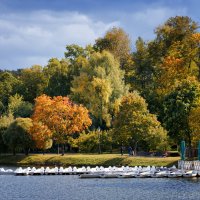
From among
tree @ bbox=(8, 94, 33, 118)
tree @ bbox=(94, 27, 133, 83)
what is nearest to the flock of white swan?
tree @ bbox=(8, 94, 33, 118)

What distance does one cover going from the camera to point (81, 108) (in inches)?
3999

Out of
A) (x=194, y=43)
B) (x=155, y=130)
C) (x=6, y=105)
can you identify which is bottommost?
(x=155, y=130)

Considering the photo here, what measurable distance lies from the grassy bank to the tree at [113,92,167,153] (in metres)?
3.60

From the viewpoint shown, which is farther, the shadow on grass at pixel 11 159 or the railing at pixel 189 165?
the shadow on grass at pixel 11 159

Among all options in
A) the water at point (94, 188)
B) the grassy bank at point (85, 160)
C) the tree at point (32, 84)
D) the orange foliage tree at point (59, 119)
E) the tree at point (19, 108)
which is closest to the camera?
the water at point (94, 188)

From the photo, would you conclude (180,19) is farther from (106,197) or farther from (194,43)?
(106,197)

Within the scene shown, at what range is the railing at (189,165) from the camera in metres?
75.6

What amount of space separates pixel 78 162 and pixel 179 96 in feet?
62.8

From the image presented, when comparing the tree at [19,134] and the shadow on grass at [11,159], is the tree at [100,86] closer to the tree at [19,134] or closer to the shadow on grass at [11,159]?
the tree at [19,134]

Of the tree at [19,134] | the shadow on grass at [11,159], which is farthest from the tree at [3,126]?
the tree at [19,134]

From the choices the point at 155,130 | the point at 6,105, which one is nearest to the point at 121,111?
the point at 155,130

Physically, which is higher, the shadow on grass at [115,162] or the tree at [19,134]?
the tree at [19,134]

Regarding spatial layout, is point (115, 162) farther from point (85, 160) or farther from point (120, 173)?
point (120, 173)

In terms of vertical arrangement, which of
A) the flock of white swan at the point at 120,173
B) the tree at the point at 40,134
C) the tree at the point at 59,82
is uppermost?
the tree at the point at 59,82
